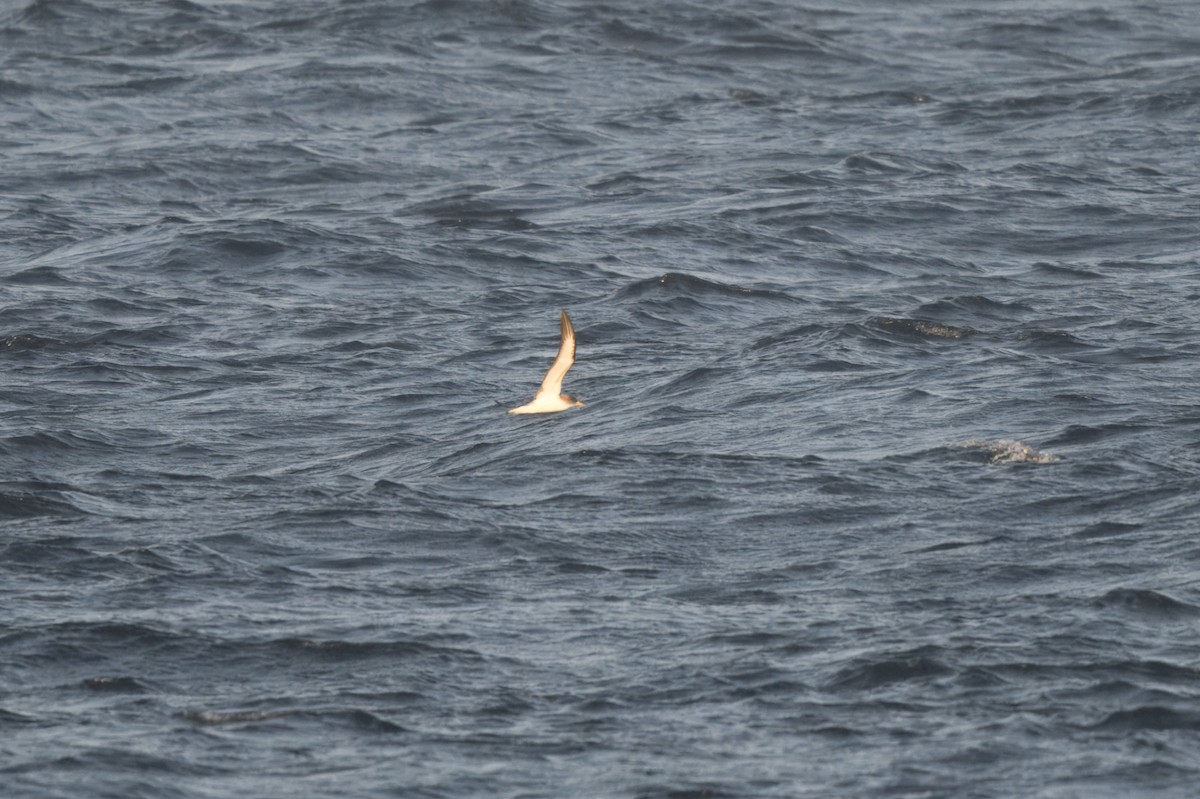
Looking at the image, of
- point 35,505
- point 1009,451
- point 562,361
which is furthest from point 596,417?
point 35,505

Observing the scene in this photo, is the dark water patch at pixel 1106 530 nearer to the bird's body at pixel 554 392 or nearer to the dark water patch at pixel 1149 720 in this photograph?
the dark water patch at pixel 1149 720

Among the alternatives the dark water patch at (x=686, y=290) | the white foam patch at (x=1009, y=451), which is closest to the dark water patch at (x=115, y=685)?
the white foam patch at (x=1009, y=451)

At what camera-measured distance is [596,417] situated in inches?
966

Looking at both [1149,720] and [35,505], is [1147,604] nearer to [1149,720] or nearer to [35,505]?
[1149,720]

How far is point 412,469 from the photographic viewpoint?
22.8 m

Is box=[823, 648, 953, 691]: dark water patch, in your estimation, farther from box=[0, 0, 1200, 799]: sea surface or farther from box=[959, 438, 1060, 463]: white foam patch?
box=[959, 438, 1060, 463]: white foam patch

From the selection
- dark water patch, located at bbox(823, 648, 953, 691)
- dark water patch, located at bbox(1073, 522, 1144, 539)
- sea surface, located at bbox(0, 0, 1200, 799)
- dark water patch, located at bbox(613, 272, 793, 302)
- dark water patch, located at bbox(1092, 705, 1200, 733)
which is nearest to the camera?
dark water patch, located at bbox(1092, 705, 1200, 733)

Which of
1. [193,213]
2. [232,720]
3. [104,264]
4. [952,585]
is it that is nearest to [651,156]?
[193,213]

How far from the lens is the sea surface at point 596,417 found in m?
16.6

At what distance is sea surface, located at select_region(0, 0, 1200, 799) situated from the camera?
54.5 ft

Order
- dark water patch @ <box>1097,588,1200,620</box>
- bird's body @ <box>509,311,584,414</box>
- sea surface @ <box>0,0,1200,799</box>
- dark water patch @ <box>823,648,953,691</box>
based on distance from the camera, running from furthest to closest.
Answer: bird's body @ <box>509,311,584,414</box>
dark water patch @ <box>1097,588,1200,620</box>
dark water patch @ <box>823,648,953,691</box>
sea surface @ <box>0,0,1200,799</box>

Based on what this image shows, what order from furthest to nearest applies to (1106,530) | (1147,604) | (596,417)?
(596,417), (1106,530), (1147,604)

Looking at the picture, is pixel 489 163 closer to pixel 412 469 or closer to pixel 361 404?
pixel 361 404

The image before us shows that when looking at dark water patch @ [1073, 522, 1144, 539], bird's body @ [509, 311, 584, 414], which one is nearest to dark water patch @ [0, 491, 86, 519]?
bird's body @ [509, 311, 584, 414]
